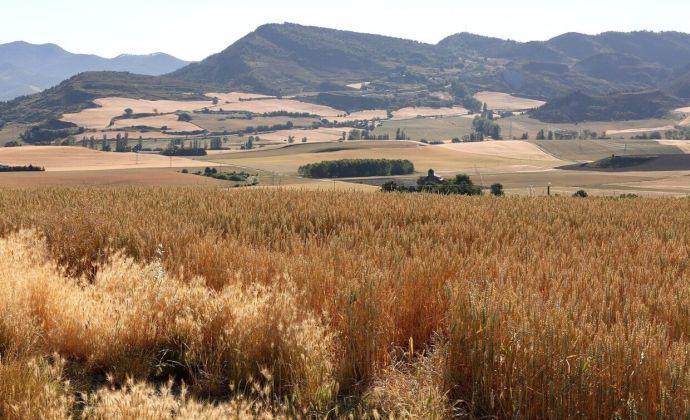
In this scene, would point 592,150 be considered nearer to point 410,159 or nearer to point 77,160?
point 410,159

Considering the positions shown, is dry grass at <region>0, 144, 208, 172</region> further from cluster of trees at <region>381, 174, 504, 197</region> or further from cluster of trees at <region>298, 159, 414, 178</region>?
cluster of trees at <region>381, 174, 504, 197</region>

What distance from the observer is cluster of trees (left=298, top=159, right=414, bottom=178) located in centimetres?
12562

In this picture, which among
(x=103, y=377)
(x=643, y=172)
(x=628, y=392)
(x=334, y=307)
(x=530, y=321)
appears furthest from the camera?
(x=643, y=172)

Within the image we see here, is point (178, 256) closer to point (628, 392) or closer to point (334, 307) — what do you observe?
point (334, 307)

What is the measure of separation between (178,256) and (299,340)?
371 cm

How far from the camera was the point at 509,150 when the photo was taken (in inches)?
7274

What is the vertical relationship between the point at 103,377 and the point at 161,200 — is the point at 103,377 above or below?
below

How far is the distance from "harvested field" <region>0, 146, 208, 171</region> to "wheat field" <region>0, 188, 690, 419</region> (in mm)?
109277

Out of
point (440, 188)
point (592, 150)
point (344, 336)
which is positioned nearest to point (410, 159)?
point (592, 150)

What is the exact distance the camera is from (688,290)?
5719mm

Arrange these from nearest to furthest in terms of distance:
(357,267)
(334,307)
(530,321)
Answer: (530,321), (334,307), (357,267)

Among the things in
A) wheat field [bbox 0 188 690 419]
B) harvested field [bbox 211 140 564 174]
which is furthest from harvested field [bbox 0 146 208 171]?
wheat field [bbox 0 188 690 419]

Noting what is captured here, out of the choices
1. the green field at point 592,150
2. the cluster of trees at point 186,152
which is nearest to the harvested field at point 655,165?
the green field at point 592,150

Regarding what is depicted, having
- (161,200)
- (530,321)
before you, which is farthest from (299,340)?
(161,200)
